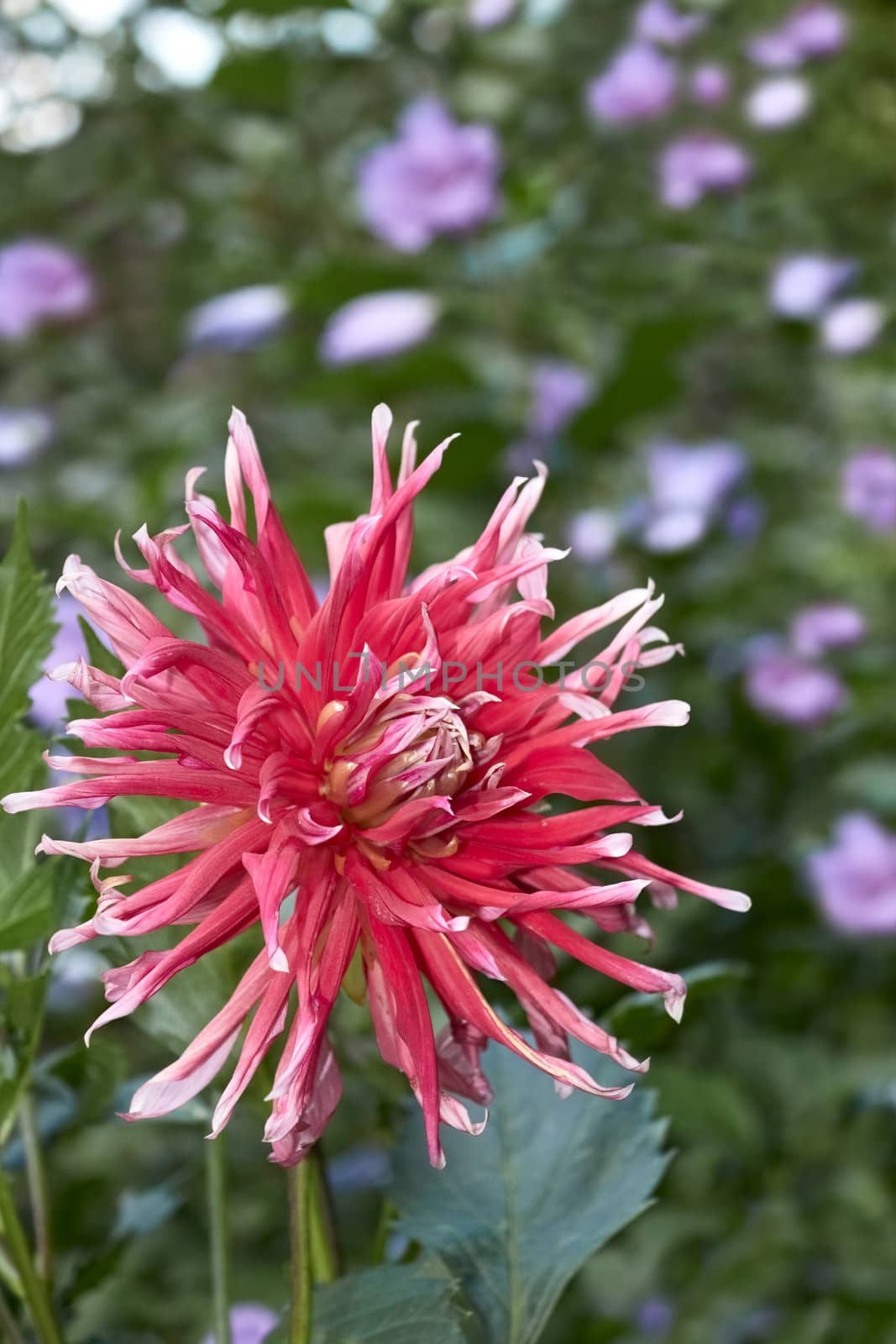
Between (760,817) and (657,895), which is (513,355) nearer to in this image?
(760,817)

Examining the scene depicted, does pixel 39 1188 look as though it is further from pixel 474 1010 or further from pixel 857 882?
pixel 857 882

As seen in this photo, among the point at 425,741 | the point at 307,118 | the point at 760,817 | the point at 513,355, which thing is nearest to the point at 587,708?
the point at 425,741

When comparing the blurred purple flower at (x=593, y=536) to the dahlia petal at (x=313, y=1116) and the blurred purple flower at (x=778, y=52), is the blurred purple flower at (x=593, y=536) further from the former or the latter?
the dahlia petal at (x=313, y=1116)

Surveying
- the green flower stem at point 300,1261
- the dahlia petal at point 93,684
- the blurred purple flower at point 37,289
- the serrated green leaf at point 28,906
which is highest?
the dahlia petal at point 93,684

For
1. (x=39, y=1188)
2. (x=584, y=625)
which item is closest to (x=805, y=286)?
(x=584, y=625)

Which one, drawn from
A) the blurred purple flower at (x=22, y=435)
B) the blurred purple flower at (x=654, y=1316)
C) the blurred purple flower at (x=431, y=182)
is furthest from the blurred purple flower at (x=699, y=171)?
the blurred purple flower at (x=654, y=1316)
